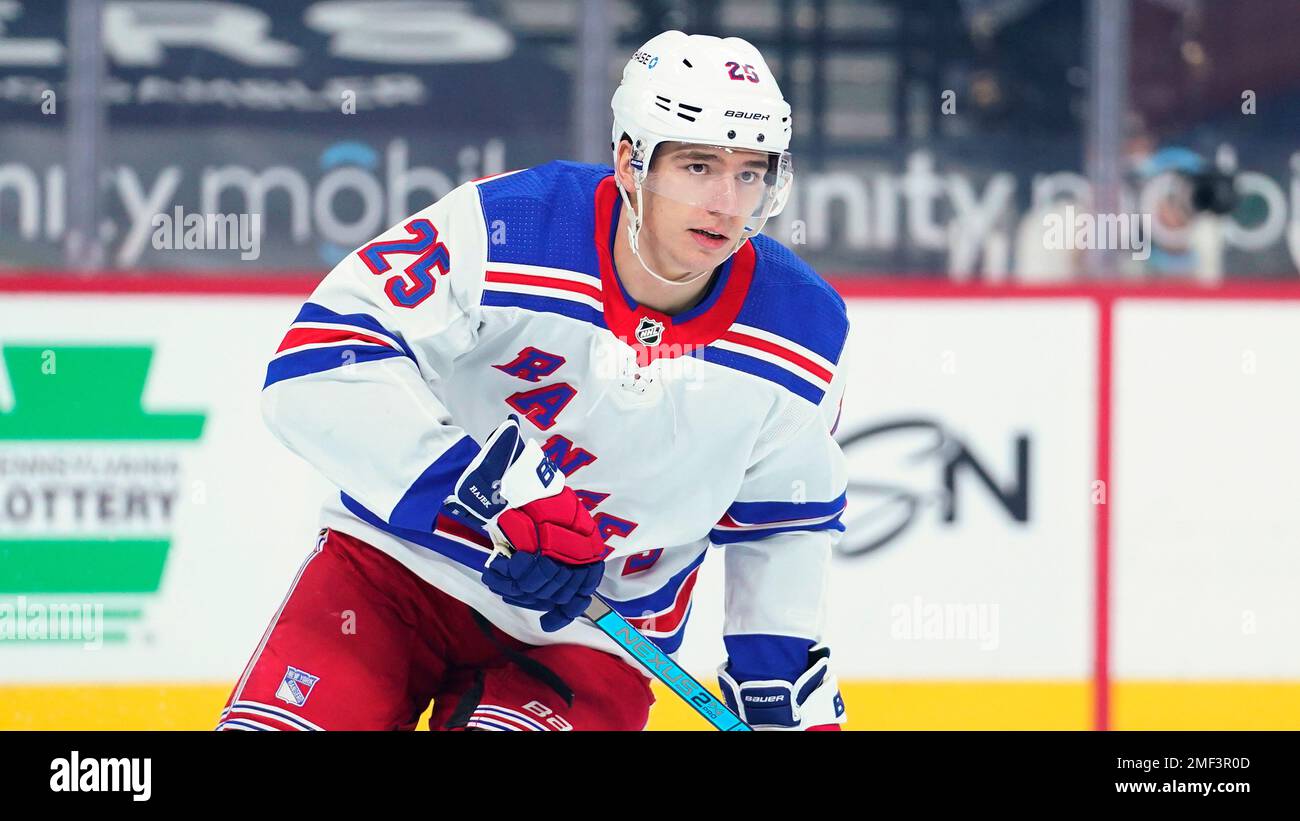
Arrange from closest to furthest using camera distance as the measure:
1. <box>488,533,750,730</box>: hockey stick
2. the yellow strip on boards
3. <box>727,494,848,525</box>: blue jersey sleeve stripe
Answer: <box>488,533,750,730</box>: hockey stick → <box>727,494,848,525</box>: blue jersey sleeve stripe → the yellow strip on boards

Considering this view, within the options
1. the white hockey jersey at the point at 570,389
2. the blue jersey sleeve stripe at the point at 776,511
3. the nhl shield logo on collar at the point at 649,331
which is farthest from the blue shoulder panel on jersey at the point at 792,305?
the blue jersey sleeve stripe at the point at 776,511

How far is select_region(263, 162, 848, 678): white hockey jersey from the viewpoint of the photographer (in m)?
2.09

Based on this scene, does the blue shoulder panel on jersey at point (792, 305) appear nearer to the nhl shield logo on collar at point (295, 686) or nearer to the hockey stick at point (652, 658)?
the hockey stick at point (652, 658)

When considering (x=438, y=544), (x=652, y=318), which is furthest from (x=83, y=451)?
(x=652, y=318)

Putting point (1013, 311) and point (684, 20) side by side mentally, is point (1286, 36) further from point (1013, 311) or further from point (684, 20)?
point (684, 20)

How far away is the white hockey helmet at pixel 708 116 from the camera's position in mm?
2146

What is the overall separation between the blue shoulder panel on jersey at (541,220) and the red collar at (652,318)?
0.05 ft

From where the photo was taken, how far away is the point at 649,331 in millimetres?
2223

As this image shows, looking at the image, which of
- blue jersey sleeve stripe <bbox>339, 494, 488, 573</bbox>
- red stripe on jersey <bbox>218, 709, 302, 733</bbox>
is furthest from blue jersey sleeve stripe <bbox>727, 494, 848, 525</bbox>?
red stripe on jersey <bbox>218, 709, 302, 733</bbox>

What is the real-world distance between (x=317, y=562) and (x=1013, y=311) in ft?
7.00

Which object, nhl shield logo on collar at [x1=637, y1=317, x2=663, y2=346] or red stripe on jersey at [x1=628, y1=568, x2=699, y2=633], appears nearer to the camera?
nhl shield logo on collar at [x1=637, y1=317, x2=663, y2=346]

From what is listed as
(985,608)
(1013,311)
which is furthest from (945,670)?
(1013,311)

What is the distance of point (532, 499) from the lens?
204 centimetres

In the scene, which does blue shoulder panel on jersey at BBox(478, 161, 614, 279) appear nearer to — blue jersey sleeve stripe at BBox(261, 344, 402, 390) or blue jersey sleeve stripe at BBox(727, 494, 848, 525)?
blue jersey sleeve stripe at BBox(261, 344, 402, 390)
